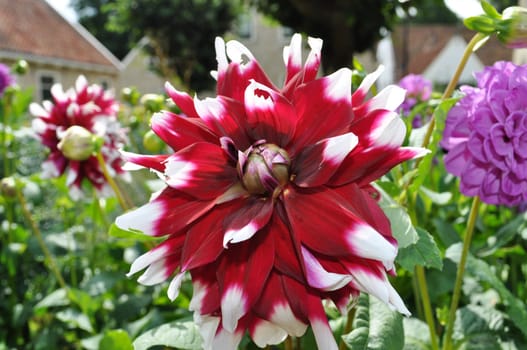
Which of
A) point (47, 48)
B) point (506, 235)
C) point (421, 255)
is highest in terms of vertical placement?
point (421, 255)

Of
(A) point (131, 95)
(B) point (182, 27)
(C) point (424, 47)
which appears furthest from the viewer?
(C) point (424, 47)

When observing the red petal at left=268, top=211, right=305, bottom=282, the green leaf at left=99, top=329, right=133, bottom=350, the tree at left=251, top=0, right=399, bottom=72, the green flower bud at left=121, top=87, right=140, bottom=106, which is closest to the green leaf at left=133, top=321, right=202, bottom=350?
the green leaf at left=99, top=329, right=133, bottom=350

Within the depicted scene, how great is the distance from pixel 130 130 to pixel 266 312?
3.40 ft

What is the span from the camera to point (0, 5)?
1449cm

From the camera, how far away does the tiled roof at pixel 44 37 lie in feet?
44.3

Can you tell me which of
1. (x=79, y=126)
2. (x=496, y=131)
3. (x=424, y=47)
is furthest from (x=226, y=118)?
(x=424, y=47)

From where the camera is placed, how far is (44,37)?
1474cm

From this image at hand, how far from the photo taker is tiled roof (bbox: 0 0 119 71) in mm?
13493

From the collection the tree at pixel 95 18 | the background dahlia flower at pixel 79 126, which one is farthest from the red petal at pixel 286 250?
the tree at pixel 95 18

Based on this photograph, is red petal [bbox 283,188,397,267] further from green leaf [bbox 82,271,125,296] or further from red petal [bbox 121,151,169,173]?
green leaf [bbox 82,271,125,296]

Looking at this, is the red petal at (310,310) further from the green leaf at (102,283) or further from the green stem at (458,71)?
the green leaf at (102,283)

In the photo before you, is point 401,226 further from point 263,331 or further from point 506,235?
point 506,235

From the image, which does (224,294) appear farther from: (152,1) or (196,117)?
(152,1)

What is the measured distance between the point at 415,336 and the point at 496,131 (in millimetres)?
353
